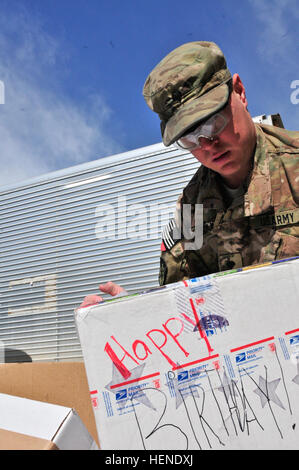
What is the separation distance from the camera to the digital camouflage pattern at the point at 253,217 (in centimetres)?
96

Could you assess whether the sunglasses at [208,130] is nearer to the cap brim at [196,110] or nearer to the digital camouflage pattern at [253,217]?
the cap brim at [196,110]

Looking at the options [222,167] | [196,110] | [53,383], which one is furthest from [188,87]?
[53,383]

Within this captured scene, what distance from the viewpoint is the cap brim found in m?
0.82

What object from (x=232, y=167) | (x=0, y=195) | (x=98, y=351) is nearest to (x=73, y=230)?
(x=0, y=195)

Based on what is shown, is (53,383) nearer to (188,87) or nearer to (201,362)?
(201,362)

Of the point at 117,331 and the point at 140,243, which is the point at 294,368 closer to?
the point at 117,331

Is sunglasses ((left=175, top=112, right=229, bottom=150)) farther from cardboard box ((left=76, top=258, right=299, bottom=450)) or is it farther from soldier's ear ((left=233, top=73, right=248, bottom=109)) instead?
cardboard box ((left=76, top=258, right=299, bottom=450))

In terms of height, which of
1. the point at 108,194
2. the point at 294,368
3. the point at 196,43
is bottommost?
the point at 294,368

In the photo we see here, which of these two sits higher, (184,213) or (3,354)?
(184,213)

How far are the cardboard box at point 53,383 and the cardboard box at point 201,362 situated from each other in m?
0.58

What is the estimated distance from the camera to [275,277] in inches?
24.2

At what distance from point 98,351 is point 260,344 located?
29cm

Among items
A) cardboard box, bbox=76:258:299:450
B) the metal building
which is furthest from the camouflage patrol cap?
the metal building

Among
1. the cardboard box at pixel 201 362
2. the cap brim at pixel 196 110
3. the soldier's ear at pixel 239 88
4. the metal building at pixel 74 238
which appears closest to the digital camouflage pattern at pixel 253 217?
the soldier's ear at pixel 239 88
